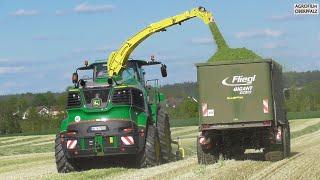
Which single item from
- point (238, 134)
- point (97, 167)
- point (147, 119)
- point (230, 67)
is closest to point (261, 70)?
point (230, 67)

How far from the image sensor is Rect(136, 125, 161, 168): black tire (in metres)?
15.7

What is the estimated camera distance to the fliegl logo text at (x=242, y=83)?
1566cm

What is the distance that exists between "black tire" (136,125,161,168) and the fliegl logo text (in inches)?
88.5

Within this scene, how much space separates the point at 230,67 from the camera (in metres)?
15.7

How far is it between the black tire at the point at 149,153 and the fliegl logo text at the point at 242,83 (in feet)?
7.38

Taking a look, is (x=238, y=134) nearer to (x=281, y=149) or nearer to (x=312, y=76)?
(x=281, y=149)

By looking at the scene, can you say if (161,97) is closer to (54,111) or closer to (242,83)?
(242,83)

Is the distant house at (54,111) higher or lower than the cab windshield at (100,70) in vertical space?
lower

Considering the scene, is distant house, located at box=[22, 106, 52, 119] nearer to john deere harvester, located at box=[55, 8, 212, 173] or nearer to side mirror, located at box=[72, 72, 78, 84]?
side mirror, located at box=[72, 72, 78, 84]

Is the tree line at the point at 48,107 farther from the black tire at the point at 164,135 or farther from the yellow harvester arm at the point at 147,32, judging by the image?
the black tire at the point at 164,135

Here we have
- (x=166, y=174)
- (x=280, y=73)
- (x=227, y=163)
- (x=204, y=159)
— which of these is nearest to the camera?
(x=166, y=174)

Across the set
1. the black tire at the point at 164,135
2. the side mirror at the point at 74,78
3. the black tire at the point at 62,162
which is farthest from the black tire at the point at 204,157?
the side mirror at the point at 74,78

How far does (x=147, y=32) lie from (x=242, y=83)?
4605 mm

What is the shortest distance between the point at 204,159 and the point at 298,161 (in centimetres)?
234
